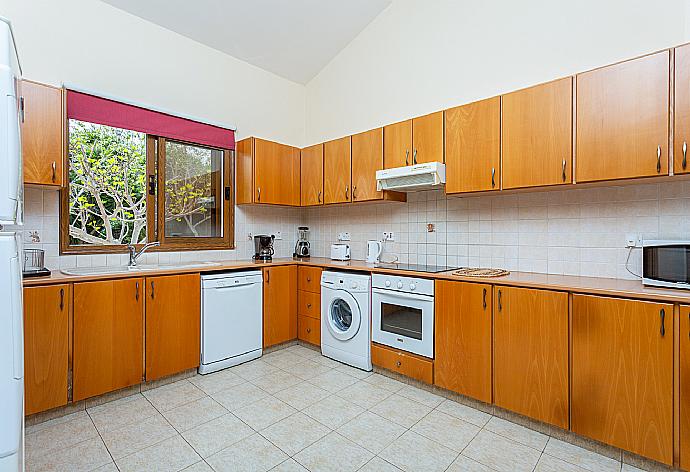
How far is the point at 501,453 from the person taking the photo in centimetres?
198

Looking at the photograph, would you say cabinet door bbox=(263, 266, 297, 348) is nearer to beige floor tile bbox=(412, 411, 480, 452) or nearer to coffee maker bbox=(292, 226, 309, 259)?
coffee maker bbox=(292, 226, 309, 259)

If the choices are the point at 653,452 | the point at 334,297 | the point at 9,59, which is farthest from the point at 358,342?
the point at 9,59

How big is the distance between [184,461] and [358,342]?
5.34 ft

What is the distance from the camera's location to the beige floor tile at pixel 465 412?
234cm

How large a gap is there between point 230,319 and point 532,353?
7.79 ft

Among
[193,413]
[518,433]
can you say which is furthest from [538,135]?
[193,413]

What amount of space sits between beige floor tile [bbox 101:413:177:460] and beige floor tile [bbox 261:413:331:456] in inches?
23.3

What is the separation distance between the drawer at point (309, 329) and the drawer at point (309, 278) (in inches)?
12.0

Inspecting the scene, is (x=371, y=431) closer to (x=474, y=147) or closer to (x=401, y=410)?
(x=401, y=410)

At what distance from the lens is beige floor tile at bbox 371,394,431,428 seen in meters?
2.34

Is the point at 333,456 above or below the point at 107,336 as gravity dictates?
below

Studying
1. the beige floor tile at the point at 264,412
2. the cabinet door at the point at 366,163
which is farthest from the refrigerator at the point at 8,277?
the cabinet door at the point at 366,163

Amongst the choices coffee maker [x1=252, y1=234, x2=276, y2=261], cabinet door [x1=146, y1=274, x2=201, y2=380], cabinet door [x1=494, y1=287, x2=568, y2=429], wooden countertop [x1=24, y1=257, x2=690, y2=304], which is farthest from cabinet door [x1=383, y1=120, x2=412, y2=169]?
cabinet door [x1=146, y1=274, x2=201, y2=380]

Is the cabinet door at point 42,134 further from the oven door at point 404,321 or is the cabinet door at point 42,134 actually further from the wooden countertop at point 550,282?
the oven door at point 404,321
